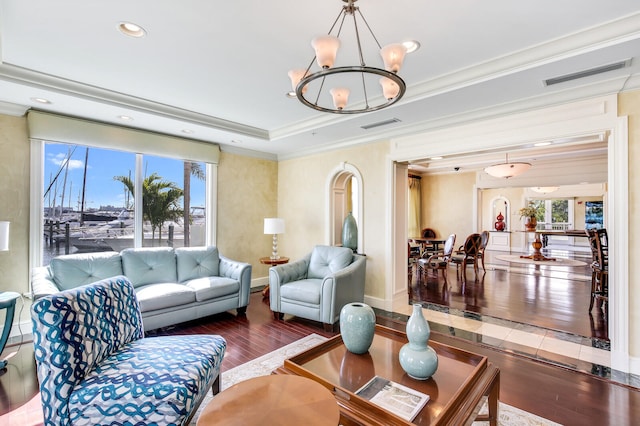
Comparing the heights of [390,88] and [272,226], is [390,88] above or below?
above

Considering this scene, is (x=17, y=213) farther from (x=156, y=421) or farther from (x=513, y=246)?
(x=513, y=246)

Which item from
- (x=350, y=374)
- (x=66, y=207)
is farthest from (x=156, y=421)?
(x=66, y=207)

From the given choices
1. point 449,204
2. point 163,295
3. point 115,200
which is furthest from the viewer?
point 449,204

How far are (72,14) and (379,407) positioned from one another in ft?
9.88

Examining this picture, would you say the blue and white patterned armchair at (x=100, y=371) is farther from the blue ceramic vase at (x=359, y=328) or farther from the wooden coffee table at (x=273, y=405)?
the blue ceramic vase at (x=359, y=328)

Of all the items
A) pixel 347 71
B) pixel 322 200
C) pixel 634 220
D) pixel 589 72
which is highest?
pixel 589 72

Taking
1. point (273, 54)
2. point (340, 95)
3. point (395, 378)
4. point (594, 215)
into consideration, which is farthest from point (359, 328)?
point (594, 215)

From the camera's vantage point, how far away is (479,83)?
272 centimetres

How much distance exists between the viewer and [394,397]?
1.56 m

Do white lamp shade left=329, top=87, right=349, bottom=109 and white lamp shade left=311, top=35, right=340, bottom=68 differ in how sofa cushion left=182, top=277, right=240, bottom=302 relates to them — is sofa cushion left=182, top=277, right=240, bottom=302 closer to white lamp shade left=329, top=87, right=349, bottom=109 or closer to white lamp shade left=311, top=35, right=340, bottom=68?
white lamp shade left=329, top=87, right=349, bottom=109

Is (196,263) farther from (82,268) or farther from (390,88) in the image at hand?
(390,88)

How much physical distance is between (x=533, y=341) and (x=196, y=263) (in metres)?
4.20

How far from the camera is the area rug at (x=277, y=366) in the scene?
201 cm

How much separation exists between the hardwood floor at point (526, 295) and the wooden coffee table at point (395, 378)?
2.49 m
